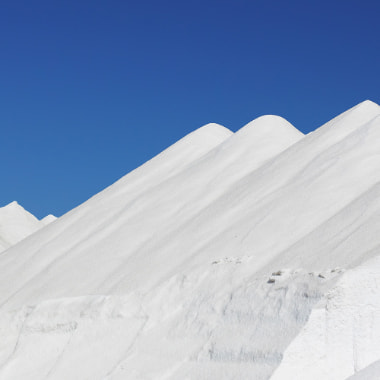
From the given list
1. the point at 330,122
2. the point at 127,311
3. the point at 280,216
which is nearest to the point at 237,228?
the point at 280,216

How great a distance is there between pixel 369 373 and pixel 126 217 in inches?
306

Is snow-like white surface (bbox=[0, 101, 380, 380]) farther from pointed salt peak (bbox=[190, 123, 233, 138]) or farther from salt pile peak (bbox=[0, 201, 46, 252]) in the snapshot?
salt pile peak (bbox=[0, 201, 46, 252])

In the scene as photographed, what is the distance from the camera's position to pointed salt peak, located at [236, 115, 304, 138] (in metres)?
15.8

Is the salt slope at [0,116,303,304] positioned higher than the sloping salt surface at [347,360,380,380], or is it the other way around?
the salt slope at [0,116,303,304]

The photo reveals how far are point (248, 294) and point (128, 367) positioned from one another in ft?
5.29

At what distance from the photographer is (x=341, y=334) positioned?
6.47m

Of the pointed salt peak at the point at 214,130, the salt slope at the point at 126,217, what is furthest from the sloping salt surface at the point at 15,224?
the salt slope at the point at 126,217

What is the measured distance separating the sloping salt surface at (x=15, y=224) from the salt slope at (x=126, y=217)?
92.4ft

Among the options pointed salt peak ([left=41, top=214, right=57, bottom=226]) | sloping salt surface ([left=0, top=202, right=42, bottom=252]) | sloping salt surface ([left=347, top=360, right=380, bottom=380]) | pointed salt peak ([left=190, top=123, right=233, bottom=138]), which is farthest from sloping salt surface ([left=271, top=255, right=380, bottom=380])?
pointed salt peak ([left=41, top=214, right=57, bottom=226])

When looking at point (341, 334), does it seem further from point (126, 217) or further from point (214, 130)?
point (214, 130)

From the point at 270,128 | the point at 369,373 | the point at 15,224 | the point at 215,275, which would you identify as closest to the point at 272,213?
the point at 215,275

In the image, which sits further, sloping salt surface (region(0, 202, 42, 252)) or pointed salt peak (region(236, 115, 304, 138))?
sloping salt surface (region(0, 202, 42, 252))

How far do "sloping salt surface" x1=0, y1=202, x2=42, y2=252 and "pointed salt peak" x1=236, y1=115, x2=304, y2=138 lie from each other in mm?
28031

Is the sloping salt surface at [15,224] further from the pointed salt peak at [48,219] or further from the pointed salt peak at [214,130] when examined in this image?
the pointed salt peak at [214,130]
